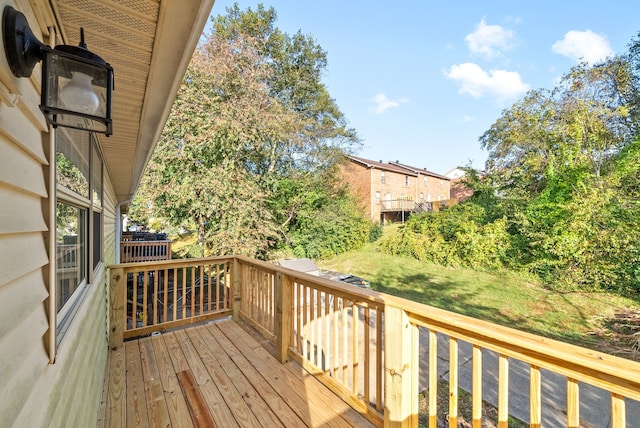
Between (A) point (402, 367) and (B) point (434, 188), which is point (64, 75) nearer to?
(A) point (402, 367)

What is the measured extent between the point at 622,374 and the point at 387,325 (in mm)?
1059

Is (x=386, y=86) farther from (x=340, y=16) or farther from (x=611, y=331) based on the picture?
(x=611, y=331)

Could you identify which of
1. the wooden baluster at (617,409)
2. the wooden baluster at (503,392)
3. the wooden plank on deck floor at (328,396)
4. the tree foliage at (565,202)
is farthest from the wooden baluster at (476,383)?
the tree foliage at (565,202)

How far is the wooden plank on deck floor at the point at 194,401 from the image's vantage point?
6.87ft

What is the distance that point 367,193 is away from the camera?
1903 cm

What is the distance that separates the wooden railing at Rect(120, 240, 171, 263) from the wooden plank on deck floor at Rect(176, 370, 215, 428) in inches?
217

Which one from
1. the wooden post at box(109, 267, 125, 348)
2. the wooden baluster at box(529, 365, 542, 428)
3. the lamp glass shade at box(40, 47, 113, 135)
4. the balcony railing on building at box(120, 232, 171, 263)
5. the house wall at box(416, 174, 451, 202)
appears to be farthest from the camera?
the house wall at box(416, 174, 451, 202)

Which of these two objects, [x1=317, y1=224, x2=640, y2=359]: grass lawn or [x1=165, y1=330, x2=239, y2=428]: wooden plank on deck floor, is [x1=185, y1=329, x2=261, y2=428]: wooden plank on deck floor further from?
[x1=317, y1=224, x2=640, y2=359]: grass lawn

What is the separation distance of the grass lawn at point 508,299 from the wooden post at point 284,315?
476 cm

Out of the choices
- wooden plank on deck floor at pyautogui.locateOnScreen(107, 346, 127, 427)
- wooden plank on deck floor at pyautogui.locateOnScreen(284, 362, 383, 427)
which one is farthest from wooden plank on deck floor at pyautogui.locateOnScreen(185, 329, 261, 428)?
wooden plank on deck floor at pyautogui.locateOnScreen(107, 346, 127, 427)

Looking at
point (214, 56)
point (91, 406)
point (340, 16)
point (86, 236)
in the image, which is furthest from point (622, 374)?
point (214, 56)

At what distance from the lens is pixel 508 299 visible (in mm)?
6922

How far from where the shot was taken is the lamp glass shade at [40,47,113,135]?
2.83 feet

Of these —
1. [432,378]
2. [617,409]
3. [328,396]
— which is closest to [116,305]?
[328,396]
